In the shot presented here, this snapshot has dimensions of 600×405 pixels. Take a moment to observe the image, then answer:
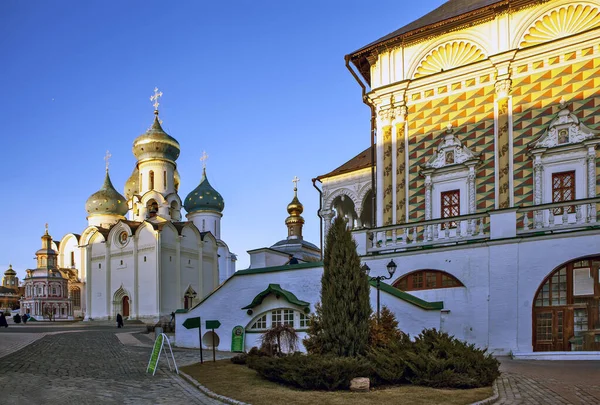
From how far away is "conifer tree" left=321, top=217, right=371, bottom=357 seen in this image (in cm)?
1073

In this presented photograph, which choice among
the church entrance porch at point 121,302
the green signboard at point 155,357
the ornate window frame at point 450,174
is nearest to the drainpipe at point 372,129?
the ornate window frame at point 450,174

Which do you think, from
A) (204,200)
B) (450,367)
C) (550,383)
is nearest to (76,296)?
(204,200)

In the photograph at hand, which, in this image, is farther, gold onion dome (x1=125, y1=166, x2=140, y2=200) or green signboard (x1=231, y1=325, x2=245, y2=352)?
gold onion dome (x1=125, y1=166, x2=140, y2=200)

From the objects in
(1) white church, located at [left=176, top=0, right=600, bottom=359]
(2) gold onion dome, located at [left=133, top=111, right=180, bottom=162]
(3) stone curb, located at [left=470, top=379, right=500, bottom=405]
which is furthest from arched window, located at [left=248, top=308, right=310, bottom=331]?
(2) gold onion dome, located at [left=133, top=111, right=180, bottom=162]

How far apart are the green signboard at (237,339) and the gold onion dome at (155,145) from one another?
3700cm

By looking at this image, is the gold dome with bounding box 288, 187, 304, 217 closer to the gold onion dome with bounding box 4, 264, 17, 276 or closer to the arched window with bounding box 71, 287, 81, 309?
the arched window with bounding box 71, 287, 81, 309

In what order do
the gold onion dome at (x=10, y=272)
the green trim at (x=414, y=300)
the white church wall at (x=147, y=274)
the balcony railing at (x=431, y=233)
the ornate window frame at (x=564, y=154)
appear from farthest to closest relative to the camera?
the gold onion dome at (x=10, y=272) < the white church wall at (x=147, y=274) < the ornate window frame at (x=564, y=154) < the balcony railing at (x=431, y=233) < the green trim at (x=414, y=300)

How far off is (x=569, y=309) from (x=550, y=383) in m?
4.66

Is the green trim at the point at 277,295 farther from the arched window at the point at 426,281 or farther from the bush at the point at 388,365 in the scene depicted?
the bush at the point at 388,365

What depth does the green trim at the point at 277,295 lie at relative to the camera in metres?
15.9

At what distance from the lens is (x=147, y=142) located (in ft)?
169

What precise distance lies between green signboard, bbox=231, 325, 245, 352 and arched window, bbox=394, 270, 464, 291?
15.9ft

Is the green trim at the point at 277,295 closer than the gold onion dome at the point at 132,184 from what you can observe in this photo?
Yes

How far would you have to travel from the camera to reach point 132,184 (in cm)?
5812
